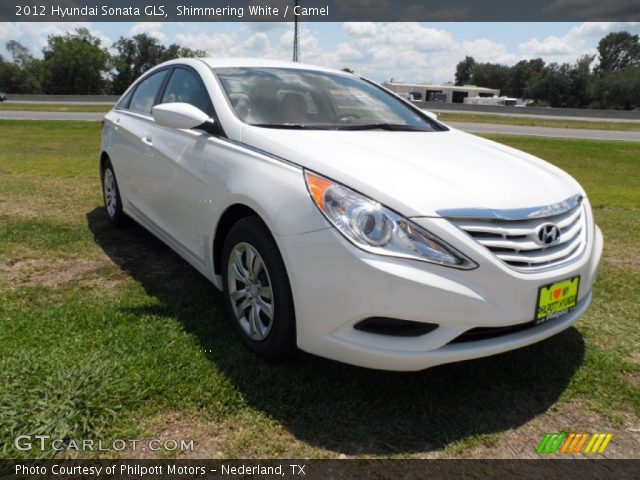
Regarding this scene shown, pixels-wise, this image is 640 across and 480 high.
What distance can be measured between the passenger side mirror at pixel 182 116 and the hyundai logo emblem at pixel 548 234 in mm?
1901

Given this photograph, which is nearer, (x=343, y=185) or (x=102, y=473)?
(x=102, y=473)

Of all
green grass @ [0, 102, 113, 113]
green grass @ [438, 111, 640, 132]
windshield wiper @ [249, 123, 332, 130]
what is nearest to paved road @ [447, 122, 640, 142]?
green grass @ [438, 111, 640, 132]

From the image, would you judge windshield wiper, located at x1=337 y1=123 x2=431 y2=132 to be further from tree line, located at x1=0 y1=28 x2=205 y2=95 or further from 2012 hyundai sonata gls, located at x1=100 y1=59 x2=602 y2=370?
tree line, located at x1=0 y1=28 x2=205 y2=95

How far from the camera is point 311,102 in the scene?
346cm

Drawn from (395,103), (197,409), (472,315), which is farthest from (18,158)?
(472,315)

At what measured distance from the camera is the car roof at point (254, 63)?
3693mm

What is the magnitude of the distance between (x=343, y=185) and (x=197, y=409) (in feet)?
3.93

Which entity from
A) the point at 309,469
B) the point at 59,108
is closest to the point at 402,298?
the point at 309,469

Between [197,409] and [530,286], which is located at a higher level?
[530,286]

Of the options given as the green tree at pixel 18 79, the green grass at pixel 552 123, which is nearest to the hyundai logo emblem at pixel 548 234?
the green grass at pixel 552 123

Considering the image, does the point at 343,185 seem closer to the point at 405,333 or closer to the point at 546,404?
the point at 405,333

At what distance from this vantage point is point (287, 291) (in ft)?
8.02

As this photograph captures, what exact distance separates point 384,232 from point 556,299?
884 mm

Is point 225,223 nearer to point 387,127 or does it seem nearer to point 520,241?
point 387,127
